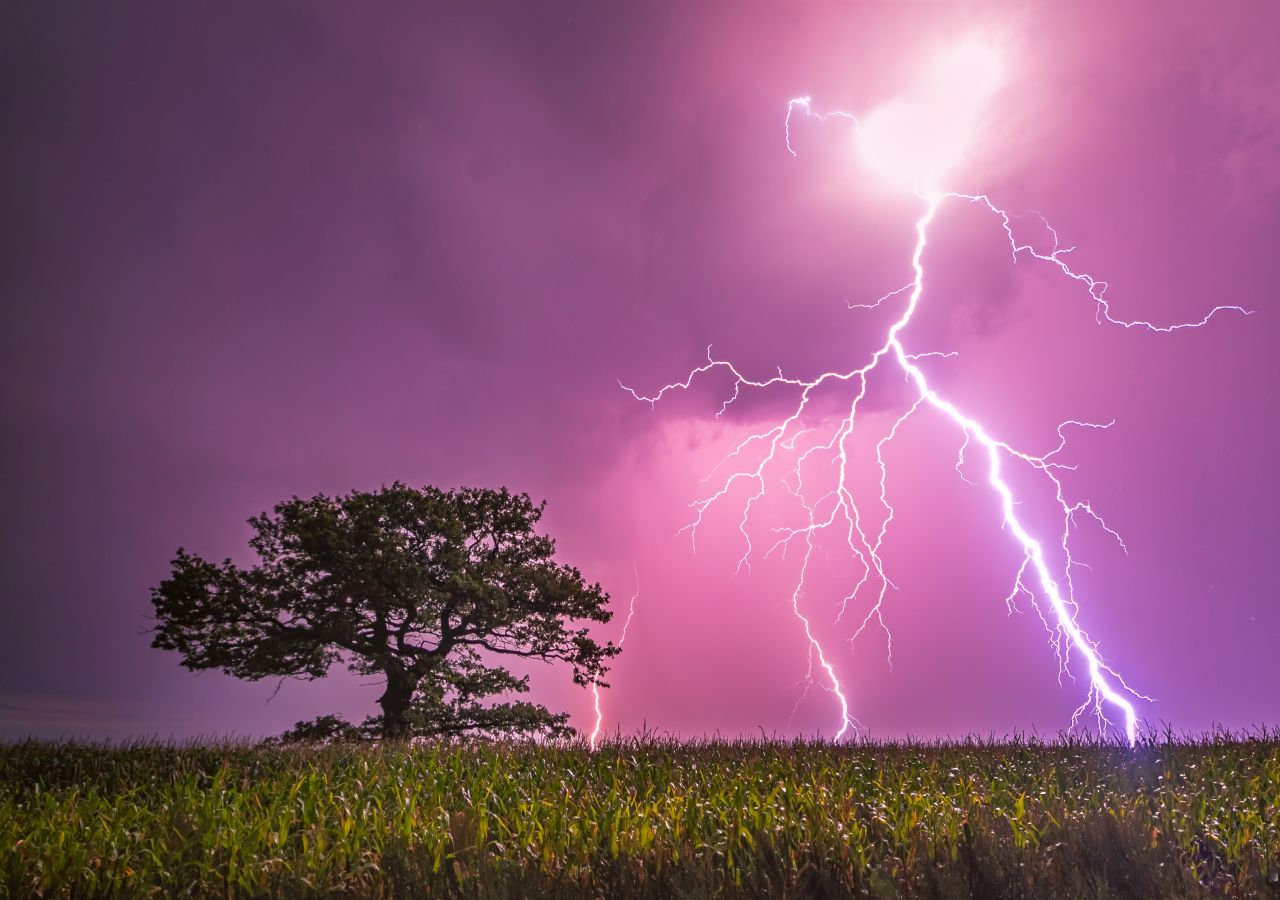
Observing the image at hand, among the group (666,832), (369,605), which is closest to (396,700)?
(369,605)

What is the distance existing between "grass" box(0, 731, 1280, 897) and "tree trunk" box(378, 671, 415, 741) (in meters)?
8.32

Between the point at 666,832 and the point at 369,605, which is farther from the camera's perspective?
the point at 369,605

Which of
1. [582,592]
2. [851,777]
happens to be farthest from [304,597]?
[851,777]

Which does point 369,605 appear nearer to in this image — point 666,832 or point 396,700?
point 396,700

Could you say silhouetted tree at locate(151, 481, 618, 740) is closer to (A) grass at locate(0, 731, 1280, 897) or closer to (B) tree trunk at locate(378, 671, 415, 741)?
(B) tree trunk at locate(378, 671, 415, 741)

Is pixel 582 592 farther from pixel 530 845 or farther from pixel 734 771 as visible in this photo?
pixel 530 845

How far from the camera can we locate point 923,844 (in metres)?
4.91

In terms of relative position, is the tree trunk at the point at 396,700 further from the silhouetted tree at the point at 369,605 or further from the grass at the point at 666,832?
the grass at the point at 666,832

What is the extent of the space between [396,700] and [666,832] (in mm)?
14527

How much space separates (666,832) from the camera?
5.30 m

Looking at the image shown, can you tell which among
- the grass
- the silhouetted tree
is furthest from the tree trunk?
the grass

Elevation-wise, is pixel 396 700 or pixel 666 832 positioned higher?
pixel 396 700

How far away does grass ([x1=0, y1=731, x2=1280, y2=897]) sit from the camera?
4.55 m

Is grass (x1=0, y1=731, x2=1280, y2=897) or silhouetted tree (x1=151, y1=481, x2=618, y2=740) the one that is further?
silhouetted tree (x1=151, y1=481, x2=618, y2=740)
